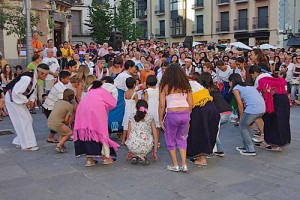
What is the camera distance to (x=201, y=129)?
600 centimetres

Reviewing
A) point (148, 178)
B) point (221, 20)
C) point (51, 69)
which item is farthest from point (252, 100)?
point (221, 20)

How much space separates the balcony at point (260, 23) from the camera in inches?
1548

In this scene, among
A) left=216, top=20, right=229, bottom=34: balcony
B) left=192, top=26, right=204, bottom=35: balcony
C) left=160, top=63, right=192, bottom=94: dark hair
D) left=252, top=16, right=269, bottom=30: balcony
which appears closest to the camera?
left=160, top=63, right=192, bottom=94: dark hair

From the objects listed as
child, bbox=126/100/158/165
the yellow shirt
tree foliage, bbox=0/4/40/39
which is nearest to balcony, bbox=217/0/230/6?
tree foliage, bbox=0/4/40/39

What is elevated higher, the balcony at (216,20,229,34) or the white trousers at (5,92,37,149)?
the balcony at (216,20,229,34)

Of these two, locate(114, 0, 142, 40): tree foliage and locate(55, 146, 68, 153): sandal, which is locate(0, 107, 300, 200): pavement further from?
locate(114, 0, 142, 40): tree foliage

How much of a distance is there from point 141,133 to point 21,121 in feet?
8.15

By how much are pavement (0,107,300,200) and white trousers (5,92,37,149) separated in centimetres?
24

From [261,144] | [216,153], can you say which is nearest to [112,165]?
[216,153]

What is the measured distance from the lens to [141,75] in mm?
9320

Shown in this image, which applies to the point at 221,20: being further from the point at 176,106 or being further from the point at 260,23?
the point at 176,106

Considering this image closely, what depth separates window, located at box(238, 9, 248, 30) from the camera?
41062 millimetres

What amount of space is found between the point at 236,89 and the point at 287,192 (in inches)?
89.3

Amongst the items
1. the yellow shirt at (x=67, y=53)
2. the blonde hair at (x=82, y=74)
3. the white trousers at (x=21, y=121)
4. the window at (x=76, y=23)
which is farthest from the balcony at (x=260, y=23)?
the white trousers at (x=21, y=121)
